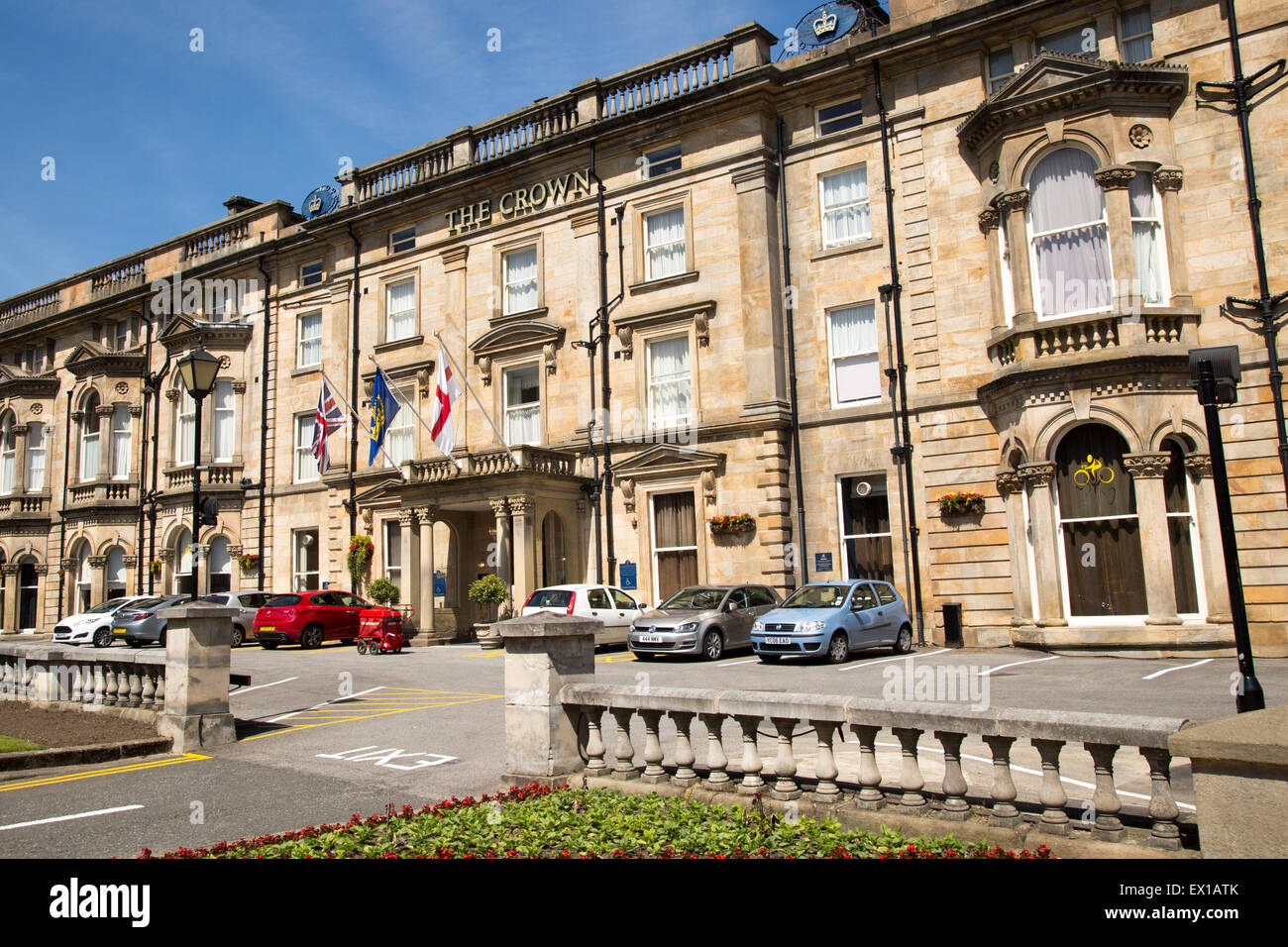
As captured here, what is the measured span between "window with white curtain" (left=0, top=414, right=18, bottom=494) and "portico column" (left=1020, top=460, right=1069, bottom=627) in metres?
46.0

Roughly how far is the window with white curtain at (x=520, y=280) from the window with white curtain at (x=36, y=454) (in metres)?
27.1

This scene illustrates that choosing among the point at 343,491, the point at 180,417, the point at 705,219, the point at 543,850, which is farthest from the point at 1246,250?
the point at 180,417

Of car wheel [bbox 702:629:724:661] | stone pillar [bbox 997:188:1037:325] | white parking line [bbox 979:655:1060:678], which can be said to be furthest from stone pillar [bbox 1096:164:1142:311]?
car wheel [bbox 702:629:724:661]

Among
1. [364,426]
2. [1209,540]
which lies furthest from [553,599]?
[1209,540]

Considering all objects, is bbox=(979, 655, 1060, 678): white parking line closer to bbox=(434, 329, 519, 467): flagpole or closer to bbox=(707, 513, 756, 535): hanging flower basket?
bbox=(707, 513, 756, 535): hanging flower basket

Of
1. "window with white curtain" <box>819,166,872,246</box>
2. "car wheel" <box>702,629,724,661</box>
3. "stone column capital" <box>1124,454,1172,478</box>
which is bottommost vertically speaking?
"car wheel" <box>702,629,724,661</box>

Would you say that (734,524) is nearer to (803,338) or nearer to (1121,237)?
(803,338)

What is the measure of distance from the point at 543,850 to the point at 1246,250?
1950cm

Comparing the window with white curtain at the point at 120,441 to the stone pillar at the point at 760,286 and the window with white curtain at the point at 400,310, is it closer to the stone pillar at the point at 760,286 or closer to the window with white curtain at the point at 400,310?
the window with white curtain at the point at 400,310

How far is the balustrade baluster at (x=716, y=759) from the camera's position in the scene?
7.12 meters

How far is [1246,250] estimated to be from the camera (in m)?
18.9

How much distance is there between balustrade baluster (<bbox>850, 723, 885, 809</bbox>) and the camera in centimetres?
624

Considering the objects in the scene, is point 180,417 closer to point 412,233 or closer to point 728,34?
point 412,233

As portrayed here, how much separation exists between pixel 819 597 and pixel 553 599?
22.0ft
